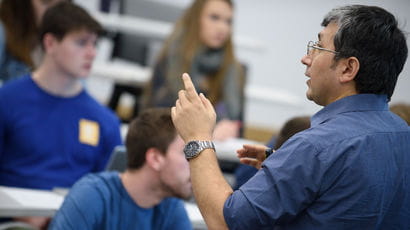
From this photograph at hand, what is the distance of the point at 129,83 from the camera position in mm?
4109

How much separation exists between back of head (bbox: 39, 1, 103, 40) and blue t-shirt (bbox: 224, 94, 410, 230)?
173cm

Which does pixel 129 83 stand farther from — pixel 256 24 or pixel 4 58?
pixel 256 24

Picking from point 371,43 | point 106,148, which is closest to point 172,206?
point 106,148

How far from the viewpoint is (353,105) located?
1.20 metres

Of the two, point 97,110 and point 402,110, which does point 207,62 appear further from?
point 402,110

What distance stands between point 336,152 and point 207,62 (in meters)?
2.24

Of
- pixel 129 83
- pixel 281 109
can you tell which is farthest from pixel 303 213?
pixel 281 109

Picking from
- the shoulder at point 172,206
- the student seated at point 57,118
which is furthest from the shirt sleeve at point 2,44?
the shoulder at point 172,206

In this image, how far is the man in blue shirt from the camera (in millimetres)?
1116

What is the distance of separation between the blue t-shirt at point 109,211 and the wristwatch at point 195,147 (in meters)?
0.67

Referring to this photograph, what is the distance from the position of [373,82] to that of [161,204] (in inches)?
39.6

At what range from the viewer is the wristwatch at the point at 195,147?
121 centimetres

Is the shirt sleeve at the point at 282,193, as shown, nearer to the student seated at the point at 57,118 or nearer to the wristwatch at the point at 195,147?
the wristwatch at the point at 195,147

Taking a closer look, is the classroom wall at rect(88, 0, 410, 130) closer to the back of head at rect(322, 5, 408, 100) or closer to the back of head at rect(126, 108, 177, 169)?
the back of head at rect(126, 108, 177, 169)
